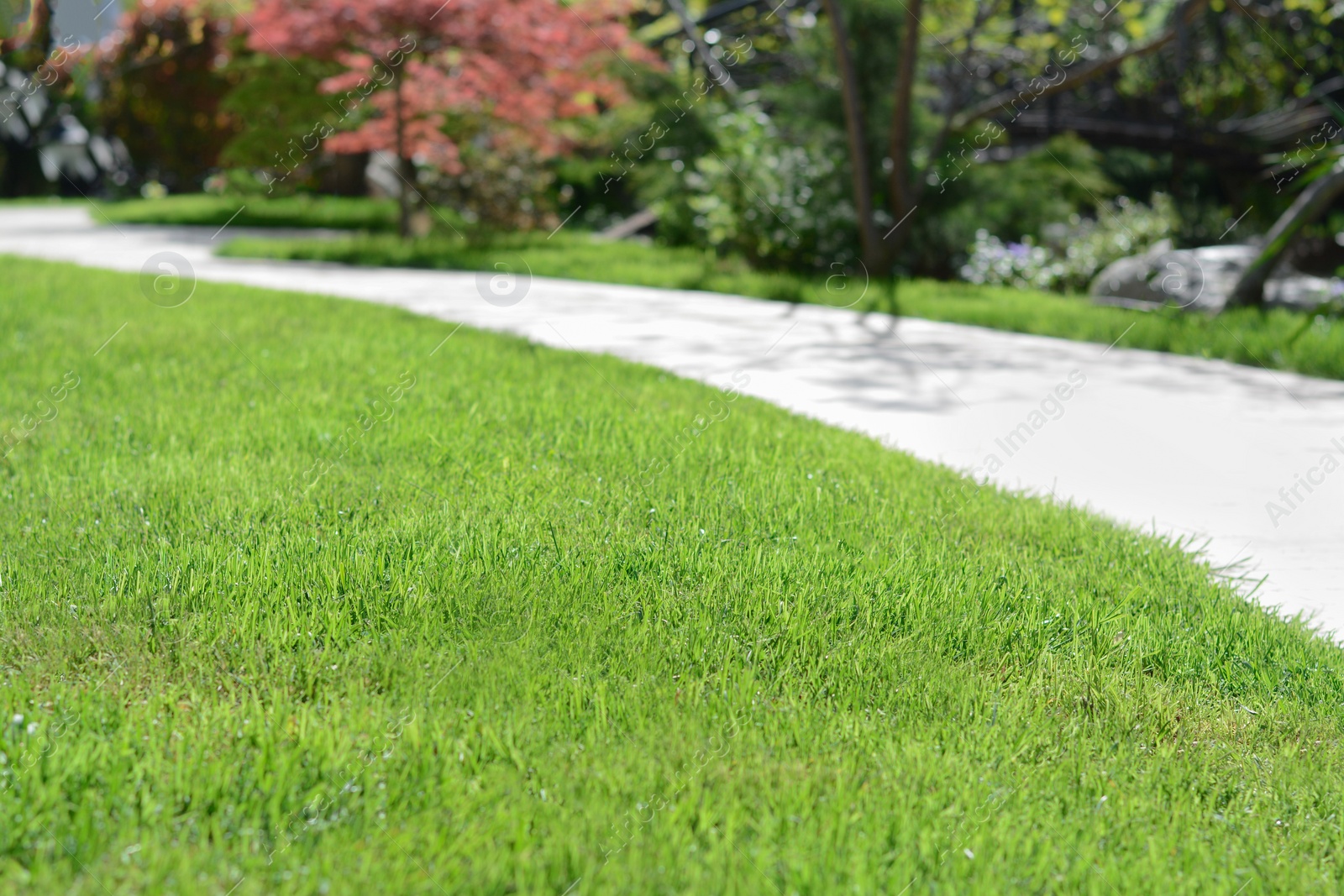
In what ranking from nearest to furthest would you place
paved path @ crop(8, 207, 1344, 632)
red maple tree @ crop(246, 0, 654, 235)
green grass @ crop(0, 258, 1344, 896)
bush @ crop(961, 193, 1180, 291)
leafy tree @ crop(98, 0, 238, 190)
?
1. green grass @ crop(0, 258, 1344, 896)
2. paved path @ crop(8, 207, 1344, 632)
3. bush @ crop(961, 193, 1180, 291)
4. red maple tree @ crop(246, 0, 654, 235)
5. leafy tree @ crop(98, 0, 238, 190)

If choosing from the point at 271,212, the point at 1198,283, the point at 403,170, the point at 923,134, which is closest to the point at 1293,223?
the point at 1198,283

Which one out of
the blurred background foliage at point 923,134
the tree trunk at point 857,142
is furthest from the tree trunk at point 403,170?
the tree trunk at point 857,142

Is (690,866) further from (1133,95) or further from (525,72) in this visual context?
(1133,95)

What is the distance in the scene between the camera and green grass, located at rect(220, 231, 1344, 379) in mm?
7562

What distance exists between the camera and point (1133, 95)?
49.6 feet

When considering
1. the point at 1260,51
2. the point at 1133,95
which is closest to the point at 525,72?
the point at 1133,95

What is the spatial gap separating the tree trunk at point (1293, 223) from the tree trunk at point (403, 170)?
8.45m

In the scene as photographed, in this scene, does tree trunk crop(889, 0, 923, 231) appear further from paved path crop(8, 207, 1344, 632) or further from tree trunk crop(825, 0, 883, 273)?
paved path crop(8, 207, 1344, 632)

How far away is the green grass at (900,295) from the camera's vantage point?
7562mm

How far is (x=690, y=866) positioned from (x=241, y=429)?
11.2ft

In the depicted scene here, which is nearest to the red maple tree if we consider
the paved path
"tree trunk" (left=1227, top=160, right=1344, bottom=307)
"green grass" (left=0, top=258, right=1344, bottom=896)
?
the paved path

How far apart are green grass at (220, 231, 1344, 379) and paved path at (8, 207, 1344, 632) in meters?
0.30

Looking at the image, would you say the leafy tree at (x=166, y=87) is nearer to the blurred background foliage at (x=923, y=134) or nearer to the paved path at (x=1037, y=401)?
the blurred background foliage at (x=923, y=134)

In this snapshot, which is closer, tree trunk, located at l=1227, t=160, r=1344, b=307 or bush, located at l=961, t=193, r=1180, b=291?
tree trunk, located at l=1227, t=160, r=1344, b=307
